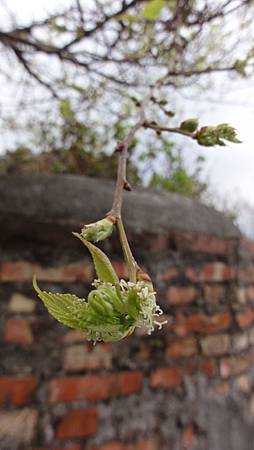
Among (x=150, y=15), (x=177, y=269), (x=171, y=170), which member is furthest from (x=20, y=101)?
(x=150, y=15)

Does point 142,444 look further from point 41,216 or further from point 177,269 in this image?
point 41,216

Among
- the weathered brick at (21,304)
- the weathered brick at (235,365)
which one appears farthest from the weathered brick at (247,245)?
the weathered brick at (21,304)

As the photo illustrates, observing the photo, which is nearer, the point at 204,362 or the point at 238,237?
the point at 204,362

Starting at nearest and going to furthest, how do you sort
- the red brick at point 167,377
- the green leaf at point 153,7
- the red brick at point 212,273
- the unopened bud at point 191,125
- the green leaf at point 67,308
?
the green leaf at point 67,308, the unopened bud at point 191,125, the green leaf at point 153,7, the red brick at point 167,377, the red brick at point 212,273

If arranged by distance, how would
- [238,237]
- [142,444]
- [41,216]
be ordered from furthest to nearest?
[238,237], [142,444], [41,216]

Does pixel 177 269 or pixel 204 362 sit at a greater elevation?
pixel 177 269

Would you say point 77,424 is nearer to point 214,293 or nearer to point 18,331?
point 18,331

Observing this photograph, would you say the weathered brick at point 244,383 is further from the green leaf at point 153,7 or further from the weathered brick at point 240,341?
the green leaf at point 153,7
